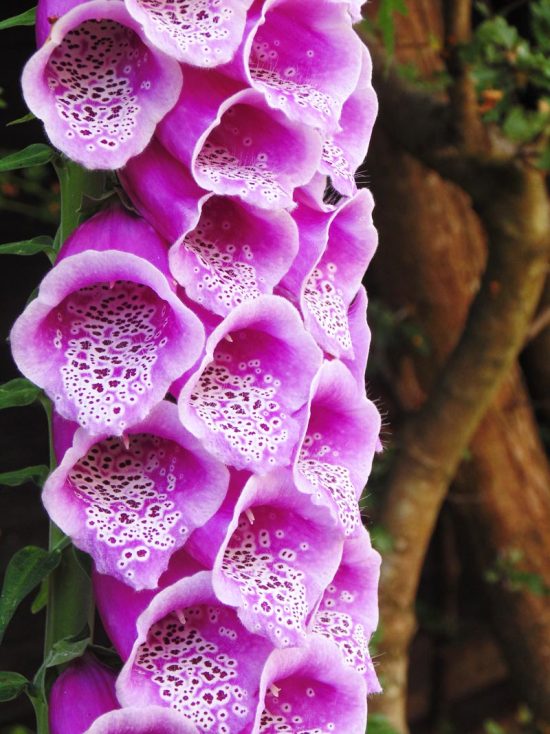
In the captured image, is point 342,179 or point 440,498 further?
point 440,498

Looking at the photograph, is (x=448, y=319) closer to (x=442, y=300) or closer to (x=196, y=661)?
(x=442, y=300)

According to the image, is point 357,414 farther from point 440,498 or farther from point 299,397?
point 440,498

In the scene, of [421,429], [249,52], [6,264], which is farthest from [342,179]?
[421,429]

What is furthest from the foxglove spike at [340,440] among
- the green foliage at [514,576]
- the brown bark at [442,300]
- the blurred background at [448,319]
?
the green foliage at [514,576]

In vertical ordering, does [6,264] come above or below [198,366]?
below

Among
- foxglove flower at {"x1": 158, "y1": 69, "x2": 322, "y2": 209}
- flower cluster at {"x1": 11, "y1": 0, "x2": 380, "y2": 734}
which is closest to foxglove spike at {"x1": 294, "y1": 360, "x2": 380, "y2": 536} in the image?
flower cluster at {"x1": 11, "y1": 0, "x2": 380, "y2": 734}

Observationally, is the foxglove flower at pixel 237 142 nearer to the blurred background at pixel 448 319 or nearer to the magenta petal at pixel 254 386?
the magenta petal at pixel 254 386

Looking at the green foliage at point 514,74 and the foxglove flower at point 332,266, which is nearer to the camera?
the foxglove flower at point 332,266
